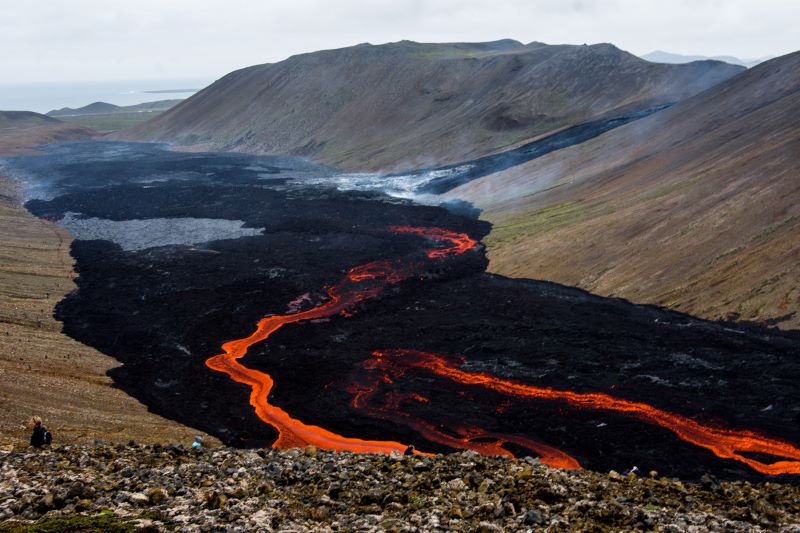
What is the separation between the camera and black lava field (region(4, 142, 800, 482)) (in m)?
33.6

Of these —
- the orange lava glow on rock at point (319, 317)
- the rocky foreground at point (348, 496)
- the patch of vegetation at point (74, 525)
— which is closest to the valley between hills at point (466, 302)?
the orange lava glow on rock at point (319, 317)

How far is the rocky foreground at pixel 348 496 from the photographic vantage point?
51.8 ft

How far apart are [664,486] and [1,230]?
7979 centimetres

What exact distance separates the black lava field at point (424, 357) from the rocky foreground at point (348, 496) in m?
10.8

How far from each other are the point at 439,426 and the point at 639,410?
10.0 metres

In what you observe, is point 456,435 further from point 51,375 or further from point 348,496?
point 51,375

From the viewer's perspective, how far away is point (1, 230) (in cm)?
7988

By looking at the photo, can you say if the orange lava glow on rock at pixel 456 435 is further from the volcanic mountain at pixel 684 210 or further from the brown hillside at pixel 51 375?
the volcanic mountain at pixel 684 210

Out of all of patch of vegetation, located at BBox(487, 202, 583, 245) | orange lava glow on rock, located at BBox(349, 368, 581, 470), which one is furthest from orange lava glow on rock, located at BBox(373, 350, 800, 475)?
patch of vegetation, located at BBox(487, 202, 583, 245)

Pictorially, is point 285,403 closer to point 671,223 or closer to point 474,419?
point 474,419

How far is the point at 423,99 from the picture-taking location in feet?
505

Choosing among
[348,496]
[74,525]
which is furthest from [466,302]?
[74,525]

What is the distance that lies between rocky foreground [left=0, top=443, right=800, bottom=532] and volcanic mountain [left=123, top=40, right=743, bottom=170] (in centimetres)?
10199

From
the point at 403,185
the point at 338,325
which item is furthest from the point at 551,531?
the point at 403,185
